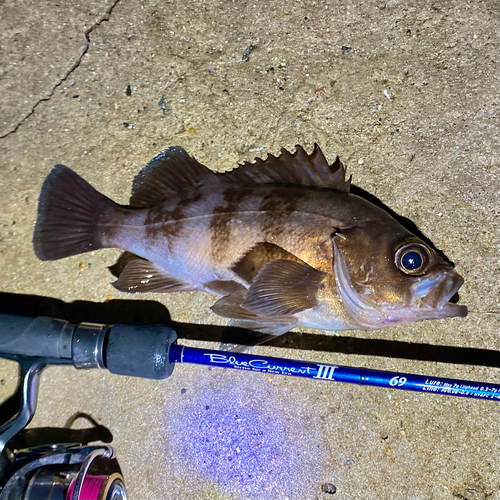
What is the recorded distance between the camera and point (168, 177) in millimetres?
1849

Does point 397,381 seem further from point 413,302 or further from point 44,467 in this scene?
point 44,467

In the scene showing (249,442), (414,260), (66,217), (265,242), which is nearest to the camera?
(414,260)

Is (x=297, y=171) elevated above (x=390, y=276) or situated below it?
above

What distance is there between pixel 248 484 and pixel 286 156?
164cm

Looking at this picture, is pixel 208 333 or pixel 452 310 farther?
pixel 208 333

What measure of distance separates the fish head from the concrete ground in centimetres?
47

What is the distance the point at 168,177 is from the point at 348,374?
1197mm

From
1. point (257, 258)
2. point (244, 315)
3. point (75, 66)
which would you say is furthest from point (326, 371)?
point (75, 66)

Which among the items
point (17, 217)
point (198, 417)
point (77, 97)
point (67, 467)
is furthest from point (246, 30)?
point (67, 467)

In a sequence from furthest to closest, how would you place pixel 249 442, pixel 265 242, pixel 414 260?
pixel 249 442, pixel 265 242, pixel 414 260

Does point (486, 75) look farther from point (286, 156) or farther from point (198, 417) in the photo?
point (198, 417)

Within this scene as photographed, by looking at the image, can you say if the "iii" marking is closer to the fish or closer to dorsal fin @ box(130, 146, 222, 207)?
the fish

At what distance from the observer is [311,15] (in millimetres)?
2027

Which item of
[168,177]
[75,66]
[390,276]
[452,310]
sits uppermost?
[75,66]
